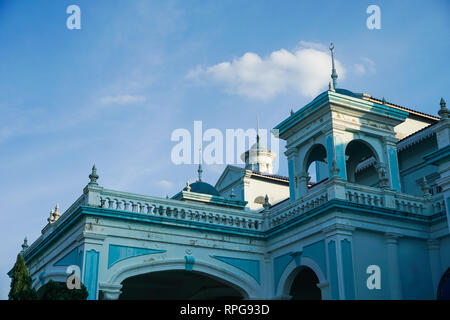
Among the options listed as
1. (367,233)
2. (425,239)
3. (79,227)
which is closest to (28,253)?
(79,227)

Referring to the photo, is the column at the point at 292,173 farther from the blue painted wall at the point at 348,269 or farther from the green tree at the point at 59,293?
the green tree at the point at 59,293

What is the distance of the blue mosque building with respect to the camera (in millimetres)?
16438

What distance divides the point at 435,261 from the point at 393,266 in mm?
1552

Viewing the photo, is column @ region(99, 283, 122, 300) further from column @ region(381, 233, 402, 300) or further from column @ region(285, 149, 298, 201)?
column @ region(285, 149, 298, 201)

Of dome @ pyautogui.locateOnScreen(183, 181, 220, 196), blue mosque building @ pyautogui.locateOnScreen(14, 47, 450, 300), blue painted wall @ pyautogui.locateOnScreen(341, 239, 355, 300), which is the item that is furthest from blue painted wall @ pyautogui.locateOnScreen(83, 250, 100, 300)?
dome @ pyautogui.locateOnScreen(183, 181, 220, 196)

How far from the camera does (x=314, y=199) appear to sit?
58.2 ft

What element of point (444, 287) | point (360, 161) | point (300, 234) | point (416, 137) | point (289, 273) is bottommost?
point (444, 287)

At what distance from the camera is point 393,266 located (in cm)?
1711

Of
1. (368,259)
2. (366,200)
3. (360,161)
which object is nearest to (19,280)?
(368,259)

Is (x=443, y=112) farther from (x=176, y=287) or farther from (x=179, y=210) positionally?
(x=176, y=287)

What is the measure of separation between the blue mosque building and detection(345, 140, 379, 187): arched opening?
5.9 inches

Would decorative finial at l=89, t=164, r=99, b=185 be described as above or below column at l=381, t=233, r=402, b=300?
above

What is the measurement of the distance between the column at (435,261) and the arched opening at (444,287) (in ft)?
0.99

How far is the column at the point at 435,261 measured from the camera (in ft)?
57.8
